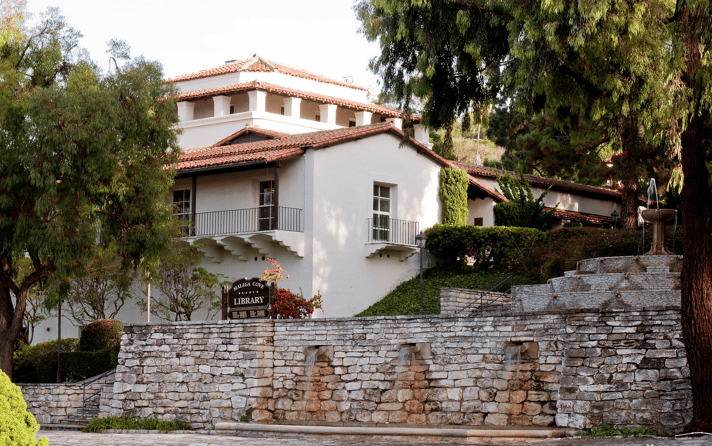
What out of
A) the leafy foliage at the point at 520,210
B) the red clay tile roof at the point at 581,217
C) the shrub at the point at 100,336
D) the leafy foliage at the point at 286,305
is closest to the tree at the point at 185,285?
the shrub at the point at 100,336

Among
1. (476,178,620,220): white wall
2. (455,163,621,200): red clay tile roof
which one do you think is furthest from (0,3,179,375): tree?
(476,178,620,220): white wall

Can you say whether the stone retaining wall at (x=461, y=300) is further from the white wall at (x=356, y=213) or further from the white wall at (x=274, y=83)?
the white wall at (x=274, y=83)

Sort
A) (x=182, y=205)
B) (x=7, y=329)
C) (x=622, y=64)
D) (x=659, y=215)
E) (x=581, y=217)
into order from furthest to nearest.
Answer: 1. (x=581, y=217)
2. (x=182, y=205)
3. (x=7, y=329)
4. (x=659, y=215)
5. (x=622, y=64)

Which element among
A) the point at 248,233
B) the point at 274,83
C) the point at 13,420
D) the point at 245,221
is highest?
the point at 274,83

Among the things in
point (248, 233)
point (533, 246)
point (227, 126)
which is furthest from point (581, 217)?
point (227, 126)

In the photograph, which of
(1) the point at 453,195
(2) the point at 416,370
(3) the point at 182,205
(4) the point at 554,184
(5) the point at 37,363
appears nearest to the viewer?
(2) the point at 416,370

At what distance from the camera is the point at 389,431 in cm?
1459

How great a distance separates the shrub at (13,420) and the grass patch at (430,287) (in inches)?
631

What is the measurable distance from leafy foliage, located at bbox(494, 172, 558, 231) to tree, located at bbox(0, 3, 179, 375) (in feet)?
40.7

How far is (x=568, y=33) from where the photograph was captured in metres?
12.2

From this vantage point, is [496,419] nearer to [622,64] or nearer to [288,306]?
[288,306]

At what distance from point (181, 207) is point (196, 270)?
363 cm

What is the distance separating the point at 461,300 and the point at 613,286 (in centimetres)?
566

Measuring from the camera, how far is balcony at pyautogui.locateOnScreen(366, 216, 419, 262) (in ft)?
86.8
